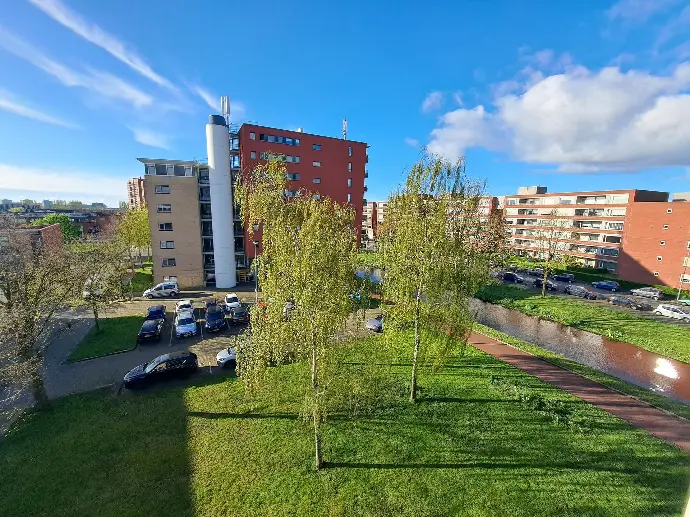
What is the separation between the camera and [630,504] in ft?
32.3

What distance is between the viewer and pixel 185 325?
2405cm

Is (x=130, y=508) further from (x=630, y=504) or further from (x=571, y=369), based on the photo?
(x=571, y=369)

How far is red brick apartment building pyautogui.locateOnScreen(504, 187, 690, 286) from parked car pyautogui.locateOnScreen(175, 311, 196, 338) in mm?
60395

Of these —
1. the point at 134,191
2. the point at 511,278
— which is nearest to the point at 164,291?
the point at 511,278

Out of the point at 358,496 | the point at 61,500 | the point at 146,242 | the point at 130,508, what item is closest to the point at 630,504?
the point at 358,496

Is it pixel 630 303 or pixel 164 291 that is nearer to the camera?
pixel 164 291

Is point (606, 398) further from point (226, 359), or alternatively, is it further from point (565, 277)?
point (565, 277)

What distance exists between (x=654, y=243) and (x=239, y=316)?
57966mm

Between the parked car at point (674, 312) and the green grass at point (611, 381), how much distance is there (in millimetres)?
21004

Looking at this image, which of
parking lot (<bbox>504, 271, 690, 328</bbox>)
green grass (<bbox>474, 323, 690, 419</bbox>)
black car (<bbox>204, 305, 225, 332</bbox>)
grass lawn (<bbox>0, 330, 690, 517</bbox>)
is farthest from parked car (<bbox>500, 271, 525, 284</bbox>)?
black car (<bbox>204, 305, 225, 332</bbox>)

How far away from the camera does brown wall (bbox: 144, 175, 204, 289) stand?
35.8 m

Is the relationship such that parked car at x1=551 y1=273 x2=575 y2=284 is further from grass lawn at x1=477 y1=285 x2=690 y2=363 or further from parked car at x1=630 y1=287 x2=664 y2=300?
grass lawn at x1=477 y1=285 x2=690 y2=363

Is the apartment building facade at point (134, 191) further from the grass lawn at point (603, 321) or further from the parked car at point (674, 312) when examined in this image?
the parked car at point (674, 312)

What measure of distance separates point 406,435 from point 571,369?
1322cm
